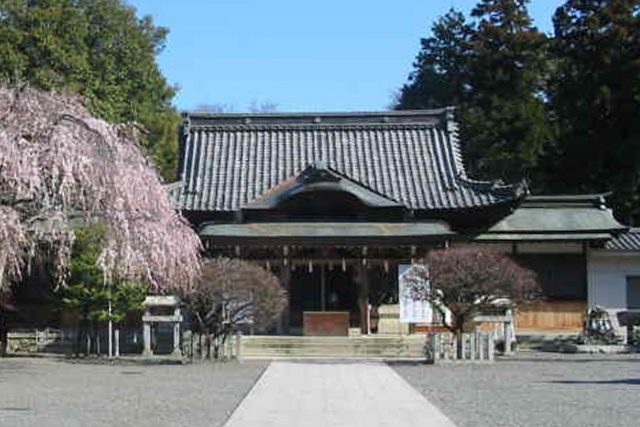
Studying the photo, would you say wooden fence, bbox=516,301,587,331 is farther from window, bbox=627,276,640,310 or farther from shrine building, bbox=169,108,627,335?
window, bbox=627,276,640,310

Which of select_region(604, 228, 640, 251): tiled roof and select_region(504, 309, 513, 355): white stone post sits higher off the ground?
select_region(604, 228, 640, 251): tiled roof

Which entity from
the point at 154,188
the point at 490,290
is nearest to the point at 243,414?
the point at 154,188

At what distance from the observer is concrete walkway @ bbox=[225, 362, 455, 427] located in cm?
1277

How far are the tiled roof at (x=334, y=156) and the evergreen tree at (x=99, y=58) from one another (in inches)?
128

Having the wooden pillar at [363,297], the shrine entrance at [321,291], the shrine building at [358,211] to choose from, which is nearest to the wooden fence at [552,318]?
the shrine building at [358,211]

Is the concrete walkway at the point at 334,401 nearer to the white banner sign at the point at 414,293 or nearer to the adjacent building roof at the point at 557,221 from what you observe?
the white banner sign at the point at 414,293

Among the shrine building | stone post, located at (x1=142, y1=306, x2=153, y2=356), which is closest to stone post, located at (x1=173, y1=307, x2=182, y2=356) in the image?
stone post, located at (x1=142, y1=306, x2=153, y2=356)

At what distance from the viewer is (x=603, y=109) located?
4209 centimetres

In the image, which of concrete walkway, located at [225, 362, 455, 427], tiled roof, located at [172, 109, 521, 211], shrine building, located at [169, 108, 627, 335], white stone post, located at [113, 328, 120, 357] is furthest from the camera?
tiled roof, located at [172, 109, 521, 211]

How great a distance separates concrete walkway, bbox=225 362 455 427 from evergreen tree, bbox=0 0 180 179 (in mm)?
18784

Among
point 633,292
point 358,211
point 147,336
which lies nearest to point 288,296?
point 358,211

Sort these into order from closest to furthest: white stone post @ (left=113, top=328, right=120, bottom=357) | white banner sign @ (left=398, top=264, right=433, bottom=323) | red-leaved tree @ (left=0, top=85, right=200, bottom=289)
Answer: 1. red-leaved tree @ (left=0, top=85, right=200, bottom=289)
2. white banner sign @ (left=398, top=264, right=433, bottom=323)
3. white stone post @ (left=113, top=328, right=120, bottom=357)

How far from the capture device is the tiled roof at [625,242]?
3288 centimetres

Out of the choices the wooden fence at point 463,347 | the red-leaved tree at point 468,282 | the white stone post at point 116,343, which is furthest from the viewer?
the white stone post at point 116,343
